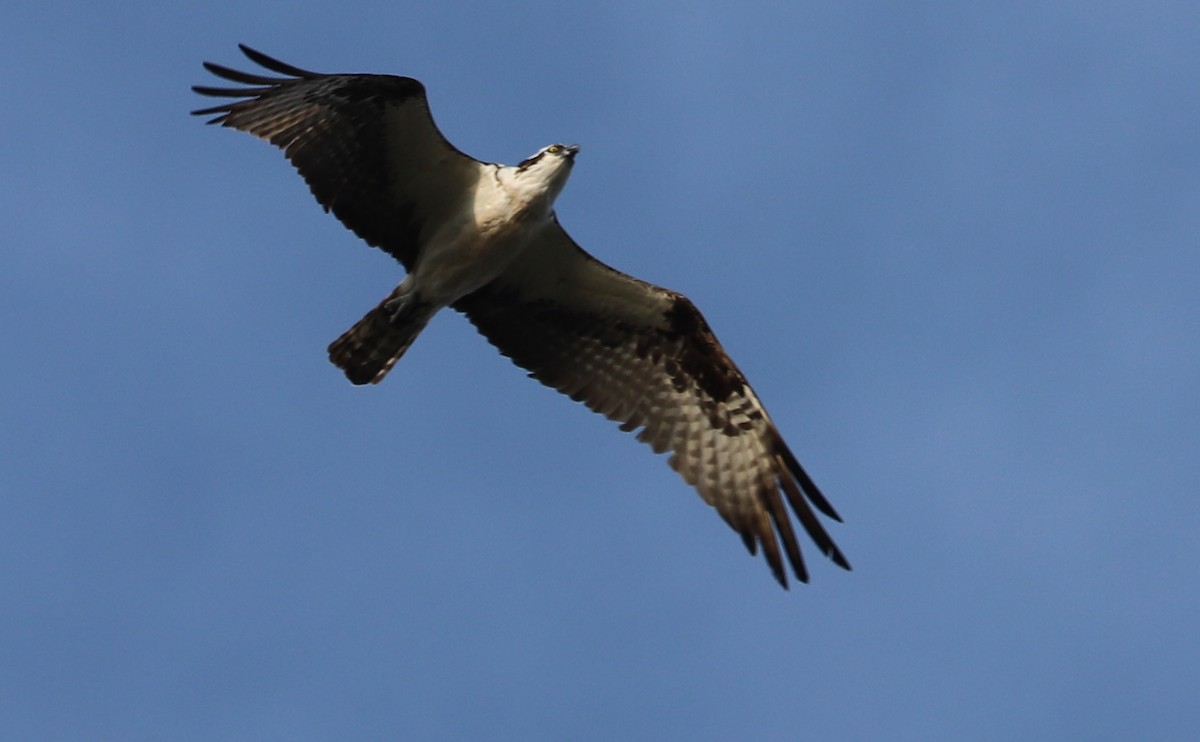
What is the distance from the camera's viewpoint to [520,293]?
15188 mm

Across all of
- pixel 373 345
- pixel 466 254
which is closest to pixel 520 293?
pixel 466 254

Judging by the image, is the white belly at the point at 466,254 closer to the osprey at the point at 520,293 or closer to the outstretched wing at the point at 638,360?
the osprey at the point at 520,293

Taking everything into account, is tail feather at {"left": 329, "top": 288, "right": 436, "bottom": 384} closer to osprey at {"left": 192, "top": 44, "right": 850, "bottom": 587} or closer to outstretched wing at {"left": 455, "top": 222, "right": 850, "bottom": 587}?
osprey at {"left": 192, "top": 44, "right": 850, "bottom": 587}

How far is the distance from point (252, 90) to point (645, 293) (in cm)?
344

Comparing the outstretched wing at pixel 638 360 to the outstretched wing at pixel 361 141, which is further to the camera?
the outstretched wing at pixel 638 360

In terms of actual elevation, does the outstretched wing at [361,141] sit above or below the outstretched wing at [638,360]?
above

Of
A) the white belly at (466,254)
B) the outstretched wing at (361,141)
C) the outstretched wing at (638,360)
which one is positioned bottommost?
the outstretched wing at (638,360)

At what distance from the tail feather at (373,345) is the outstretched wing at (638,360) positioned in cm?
72

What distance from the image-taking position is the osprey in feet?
46.5

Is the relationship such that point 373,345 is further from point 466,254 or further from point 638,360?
point 638,360

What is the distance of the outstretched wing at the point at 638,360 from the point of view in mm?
14773

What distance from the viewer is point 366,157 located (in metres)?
14.4

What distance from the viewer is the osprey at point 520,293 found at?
1416 cm

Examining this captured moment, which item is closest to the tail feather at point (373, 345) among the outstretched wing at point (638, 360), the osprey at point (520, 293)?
the osprey at point (520, 293)
